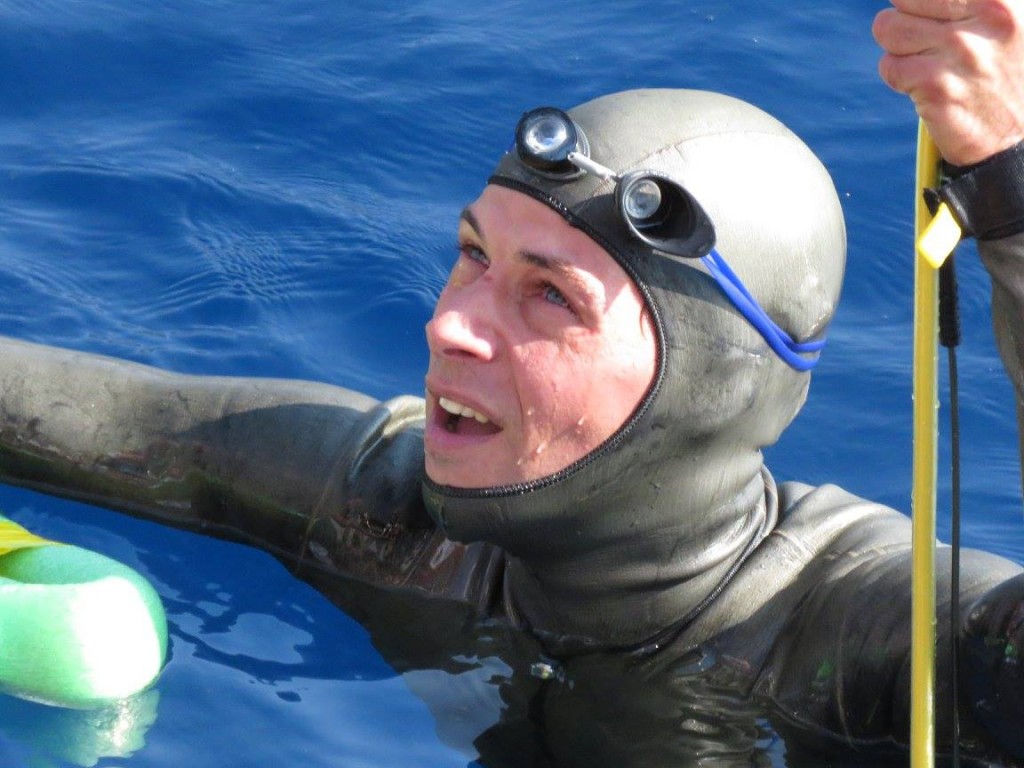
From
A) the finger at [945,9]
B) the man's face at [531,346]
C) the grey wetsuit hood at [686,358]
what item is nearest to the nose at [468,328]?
the man's face at [531,346]

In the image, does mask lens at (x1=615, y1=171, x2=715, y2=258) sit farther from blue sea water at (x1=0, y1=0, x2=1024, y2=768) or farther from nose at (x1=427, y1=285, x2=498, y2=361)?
blue sea water at (x1=0, y1=0, x2=1024, y2=768)

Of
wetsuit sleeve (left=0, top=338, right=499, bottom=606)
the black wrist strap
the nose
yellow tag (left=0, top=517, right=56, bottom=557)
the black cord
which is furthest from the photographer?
wetsuit sleeve (left=0, top=338, right=499, bottom=606)

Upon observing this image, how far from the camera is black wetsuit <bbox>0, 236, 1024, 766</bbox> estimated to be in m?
3.30

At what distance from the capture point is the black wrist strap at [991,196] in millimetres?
2691

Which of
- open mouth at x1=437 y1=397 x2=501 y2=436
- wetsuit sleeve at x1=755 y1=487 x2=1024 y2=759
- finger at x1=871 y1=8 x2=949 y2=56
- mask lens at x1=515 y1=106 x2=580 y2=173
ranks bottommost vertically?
wetsuit sleeve at x1=755 y1=487 x2=1024 y2=759

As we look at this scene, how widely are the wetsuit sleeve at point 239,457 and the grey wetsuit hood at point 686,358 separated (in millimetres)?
455

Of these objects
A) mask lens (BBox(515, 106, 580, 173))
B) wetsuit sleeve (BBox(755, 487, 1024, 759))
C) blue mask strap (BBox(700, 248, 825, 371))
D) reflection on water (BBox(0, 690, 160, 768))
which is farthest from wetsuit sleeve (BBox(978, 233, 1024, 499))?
reflection on water (BBox(0, 690, 160, 768))

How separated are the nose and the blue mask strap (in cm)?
44

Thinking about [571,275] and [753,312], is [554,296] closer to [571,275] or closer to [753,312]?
[571,275]

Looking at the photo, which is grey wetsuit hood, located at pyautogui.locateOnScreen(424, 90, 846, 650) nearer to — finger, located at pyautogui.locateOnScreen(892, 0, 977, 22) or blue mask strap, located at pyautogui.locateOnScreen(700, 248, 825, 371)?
blue mask strap, located at pyautogui.locateOnScreen(700, 248, 825, 371)

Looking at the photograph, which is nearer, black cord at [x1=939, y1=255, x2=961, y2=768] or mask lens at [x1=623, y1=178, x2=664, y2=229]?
black cord at [x1=939, y1=255, x2=961, y2=768]

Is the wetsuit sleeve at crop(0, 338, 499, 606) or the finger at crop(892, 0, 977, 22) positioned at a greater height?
the finger at crop(892, 0, 977, 22)

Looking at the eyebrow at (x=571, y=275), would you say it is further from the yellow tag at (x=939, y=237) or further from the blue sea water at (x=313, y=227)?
the blue sea water at (x=313, y=227)

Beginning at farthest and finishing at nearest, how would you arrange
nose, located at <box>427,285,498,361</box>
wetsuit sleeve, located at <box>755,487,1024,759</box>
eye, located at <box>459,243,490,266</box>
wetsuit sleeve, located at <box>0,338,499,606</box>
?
wetsuit sleeve, located at <box>0,338,499,606</box>
eye, located at <box>459,243,490,266</box>
nose, located at <box>427,285,498,361</box>
wetsuit sleeve, located at <box>755,487,1024,759</box>
